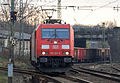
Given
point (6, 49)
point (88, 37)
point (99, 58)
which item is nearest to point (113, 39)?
point (88, 37)

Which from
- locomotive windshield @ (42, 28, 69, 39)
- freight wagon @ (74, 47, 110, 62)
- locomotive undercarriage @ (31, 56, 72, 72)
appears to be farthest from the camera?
freight wagon @ (74, 47, 110, 62)

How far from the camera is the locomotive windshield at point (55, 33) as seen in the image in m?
16.2

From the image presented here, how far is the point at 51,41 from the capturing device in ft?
52.4

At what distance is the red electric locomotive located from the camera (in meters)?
15.7

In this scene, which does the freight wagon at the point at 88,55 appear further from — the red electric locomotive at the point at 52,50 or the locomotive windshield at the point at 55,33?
the red electric locomotive at the point at 52,50

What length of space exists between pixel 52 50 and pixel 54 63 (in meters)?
0.81

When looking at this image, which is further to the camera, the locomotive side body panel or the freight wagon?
the freight wagon

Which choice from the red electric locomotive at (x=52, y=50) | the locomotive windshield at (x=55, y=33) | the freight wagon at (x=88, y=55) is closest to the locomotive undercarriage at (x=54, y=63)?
the red electric locomotive at (x=52, y=50)

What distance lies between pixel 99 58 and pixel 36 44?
3729 cm

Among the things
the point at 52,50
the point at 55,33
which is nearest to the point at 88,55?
the point at 55,33

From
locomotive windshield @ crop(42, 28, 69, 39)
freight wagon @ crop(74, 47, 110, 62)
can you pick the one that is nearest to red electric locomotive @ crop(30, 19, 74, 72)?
locomotive windshield @ crop(42, 28, 69, 39)

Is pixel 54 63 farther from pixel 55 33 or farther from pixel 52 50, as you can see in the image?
pixel 55 33

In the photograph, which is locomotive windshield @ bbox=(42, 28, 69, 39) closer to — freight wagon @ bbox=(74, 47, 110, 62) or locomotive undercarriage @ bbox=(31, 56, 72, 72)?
locomotive undercarriage @ bbox=(31, 56, 72, 72)

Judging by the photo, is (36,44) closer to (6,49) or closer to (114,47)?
(6,49)
